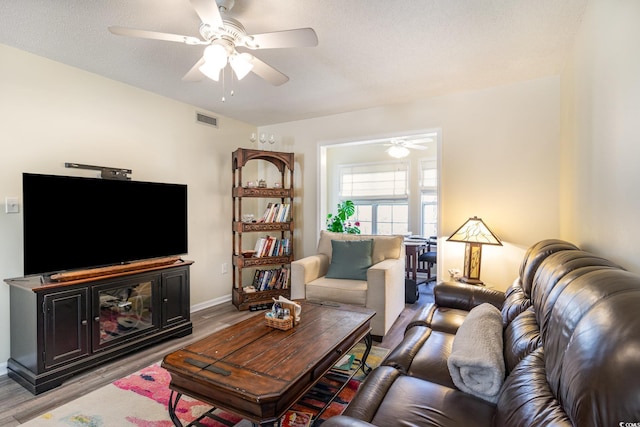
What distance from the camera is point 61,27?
2230 mm

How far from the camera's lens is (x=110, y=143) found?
124 inches

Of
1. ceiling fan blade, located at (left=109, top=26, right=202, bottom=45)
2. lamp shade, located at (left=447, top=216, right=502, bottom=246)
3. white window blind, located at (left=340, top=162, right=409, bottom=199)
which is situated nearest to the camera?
ceiling fan blade, located at (left=109, top=26, right=202, bottom=45)

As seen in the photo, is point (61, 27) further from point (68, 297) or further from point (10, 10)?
point (68, 297)

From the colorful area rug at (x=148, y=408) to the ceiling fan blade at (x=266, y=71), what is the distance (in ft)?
7.17

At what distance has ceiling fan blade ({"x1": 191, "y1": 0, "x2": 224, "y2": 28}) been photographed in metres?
1.56

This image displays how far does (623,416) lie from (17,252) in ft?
11.8

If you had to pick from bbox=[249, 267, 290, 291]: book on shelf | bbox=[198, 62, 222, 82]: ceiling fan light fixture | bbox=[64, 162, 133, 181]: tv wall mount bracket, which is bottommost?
bbox=[249, 267, 290, 291]: book on shelf

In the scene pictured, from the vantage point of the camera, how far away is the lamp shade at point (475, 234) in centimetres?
310

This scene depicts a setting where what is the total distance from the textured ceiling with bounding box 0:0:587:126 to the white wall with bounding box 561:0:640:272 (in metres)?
0.39

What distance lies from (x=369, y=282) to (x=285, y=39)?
2.16 metres

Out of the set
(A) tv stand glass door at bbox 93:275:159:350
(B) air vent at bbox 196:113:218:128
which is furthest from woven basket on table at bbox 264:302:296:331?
(B) air vent at bbox 196:113:218:128

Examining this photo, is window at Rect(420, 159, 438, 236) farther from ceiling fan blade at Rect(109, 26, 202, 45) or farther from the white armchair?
ceiling fan blade at Rect(109, 26, 202, 45)

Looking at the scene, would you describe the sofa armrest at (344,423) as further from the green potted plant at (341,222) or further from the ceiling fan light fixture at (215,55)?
the green potted plant at (341,222)

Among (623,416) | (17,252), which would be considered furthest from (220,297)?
(623,416)
